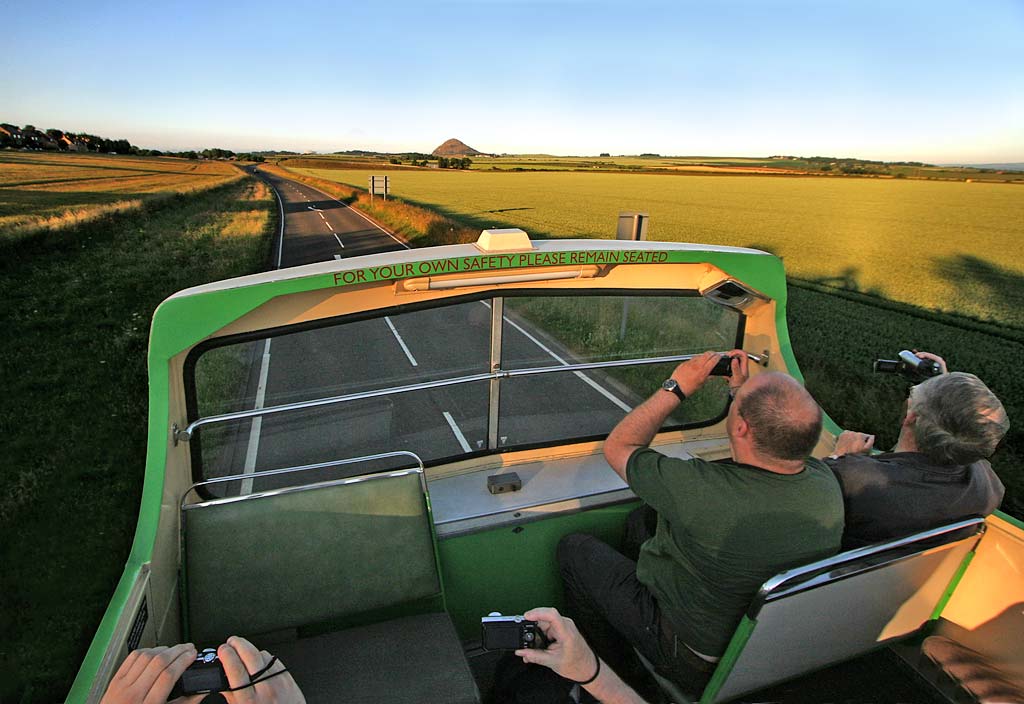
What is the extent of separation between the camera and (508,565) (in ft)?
9.12

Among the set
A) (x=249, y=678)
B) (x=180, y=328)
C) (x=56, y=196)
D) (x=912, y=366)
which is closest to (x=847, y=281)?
(x=912, y=366)

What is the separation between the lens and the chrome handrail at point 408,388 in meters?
2.46

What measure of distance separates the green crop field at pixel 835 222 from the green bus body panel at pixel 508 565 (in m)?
18.6

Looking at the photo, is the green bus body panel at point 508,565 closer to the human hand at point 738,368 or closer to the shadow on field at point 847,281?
the human hand at point 738,368

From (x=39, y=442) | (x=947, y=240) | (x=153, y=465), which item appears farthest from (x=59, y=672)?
(x=947, y=240)

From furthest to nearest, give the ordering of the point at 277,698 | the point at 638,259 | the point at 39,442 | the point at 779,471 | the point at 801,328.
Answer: the point at 801,328 → the point at 39,442 → the point at 638,259 → the point at 779,471 → the point at 277,698

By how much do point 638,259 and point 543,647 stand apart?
175 cm

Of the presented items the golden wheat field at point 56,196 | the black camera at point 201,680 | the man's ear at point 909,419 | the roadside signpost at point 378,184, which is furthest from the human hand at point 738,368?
the roadside signpost at point 378,184

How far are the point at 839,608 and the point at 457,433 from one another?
206 cm

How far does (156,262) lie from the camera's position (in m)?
18.4

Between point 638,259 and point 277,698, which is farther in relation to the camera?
point 638,259

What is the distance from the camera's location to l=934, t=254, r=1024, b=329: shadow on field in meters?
18.4

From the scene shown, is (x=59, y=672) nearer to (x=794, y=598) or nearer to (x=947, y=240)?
(x=794, y=598)

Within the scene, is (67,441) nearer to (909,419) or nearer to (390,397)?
(390,397)
